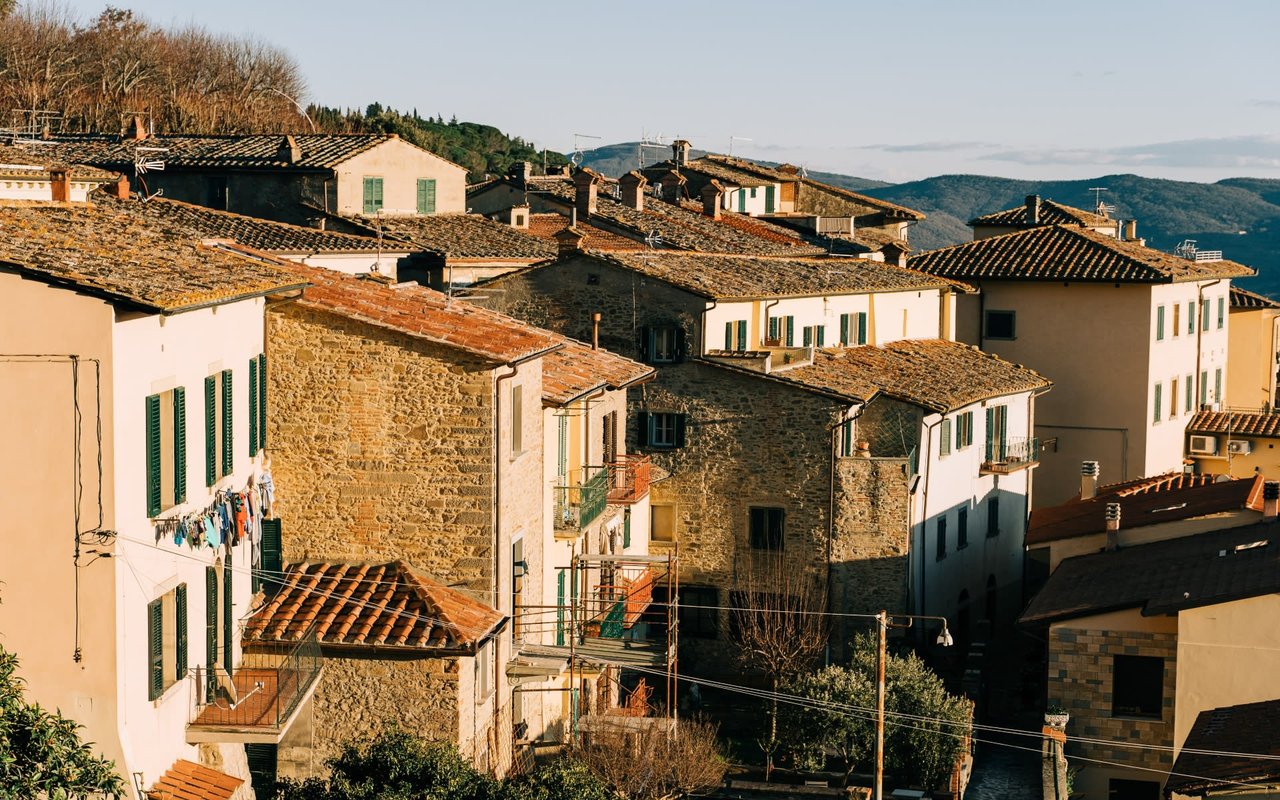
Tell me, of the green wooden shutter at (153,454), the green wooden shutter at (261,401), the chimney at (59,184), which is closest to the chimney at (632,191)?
the green wooden shutter at (261,401)

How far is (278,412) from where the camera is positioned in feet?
76.5

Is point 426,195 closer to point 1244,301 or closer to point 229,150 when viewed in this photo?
point 229,150

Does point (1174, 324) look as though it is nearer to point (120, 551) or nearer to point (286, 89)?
point (120, 551)

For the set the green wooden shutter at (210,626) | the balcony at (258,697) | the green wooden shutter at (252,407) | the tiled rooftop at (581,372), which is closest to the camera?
the balcony at (258,697)

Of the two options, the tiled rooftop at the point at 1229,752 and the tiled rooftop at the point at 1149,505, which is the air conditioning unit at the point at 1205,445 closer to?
the tiled rooftop at the point at 1149,505

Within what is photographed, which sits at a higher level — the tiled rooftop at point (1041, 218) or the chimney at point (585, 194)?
the chimney at point (585, 194)

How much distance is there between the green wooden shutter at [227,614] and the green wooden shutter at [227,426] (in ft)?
3.60

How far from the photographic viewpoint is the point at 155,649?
18484mm

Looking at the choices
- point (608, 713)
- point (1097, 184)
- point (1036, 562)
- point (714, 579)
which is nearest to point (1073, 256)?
point (1036, 562)

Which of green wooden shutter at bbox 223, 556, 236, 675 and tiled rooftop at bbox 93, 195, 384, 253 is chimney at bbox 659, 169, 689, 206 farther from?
green wooden shutter at bbox 223, 556, 236, 675

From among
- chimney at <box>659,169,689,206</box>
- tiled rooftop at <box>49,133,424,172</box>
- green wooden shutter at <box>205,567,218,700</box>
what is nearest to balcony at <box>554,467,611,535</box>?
green wooden shutter at <box>205,567,218,700</box>

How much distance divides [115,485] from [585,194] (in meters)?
39.7

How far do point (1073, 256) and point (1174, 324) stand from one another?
4.27 m

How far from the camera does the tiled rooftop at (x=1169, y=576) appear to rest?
89.8 feet
